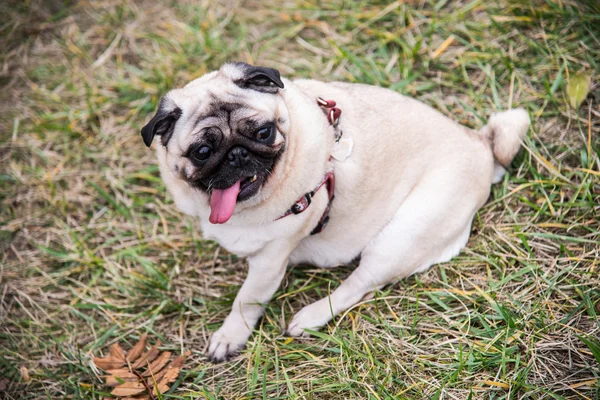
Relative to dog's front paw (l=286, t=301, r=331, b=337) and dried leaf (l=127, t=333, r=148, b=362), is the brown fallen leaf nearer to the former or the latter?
dried leaf (l=127, t=333, r=148, b=362)

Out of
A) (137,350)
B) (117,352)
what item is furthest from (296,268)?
(117,352)

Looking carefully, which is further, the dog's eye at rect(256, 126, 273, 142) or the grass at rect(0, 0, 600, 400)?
the grass at rect(0, 0, 600, 400)

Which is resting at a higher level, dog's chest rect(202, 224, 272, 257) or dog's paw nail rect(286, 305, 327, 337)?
dog's chest rect(202, 224, 272, 257)

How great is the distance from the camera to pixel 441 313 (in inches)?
140

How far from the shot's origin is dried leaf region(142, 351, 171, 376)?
3.50 meters

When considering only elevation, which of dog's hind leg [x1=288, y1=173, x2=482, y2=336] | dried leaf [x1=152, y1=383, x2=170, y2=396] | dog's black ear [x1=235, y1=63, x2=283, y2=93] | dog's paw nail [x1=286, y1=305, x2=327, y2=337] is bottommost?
dried leaf [x1=152, y1=383, x2=170, y2=396]

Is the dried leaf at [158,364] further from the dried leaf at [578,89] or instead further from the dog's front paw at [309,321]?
the dried leaf at [578,89]

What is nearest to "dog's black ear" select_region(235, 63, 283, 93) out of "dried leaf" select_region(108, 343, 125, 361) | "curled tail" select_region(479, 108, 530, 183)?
"curled tail" select_region(479, 108, 530, 183)

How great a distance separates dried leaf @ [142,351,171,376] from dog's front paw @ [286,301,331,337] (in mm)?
899

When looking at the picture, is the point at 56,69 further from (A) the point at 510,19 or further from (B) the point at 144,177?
(A) the point at 510,19

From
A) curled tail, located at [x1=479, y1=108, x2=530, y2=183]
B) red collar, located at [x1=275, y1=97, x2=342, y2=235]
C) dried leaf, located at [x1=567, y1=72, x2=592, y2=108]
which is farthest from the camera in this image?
dried leaf, located at [x1=567, y1=72, x2=592, y2=108]

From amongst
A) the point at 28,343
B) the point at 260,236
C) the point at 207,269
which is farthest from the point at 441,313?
the point at 28,343

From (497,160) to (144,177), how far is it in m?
3.17

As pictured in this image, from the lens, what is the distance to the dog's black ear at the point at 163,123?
2873mm
